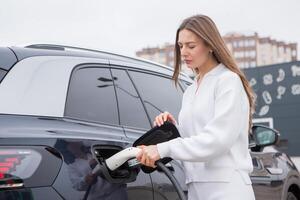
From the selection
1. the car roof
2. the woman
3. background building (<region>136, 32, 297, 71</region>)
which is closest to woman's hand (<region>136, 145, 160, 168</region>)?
the woman

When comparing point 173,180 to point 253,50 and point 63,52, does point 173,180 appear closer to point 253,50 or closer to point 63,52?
point 63,52

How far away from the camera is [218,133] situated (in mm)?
2119

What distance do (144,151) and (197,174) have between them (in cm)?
28

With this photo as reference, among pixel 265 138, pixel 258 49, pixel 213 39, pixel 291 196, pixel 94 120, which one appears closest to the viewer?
pixel 213 39

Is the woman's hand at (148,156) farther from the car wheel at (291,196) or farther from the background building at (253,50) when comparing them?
the background building at (253,50)

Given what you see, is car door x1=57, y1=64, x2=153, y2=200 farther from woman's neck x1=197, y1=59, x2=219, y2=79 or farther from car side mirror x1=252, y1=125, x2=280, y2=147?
car side mirror x1=252, y1=125, x2=280, y2=147

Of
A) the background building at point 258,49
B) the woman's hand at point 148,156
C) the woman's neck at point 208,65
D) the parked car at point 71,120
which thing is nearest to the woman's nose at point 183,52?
the woman's neck at point 208,65

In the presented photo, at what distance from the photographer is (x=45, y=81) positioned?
2457 millimetres

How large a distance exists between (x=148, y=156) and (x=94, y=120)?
545mm

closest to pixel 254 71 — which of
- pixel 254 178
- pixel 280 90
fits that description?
pixel 280 90

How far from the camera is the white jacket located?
2.13 meters

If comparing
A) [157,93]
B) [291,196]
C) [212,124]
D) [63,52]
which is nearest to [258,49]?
[291,196]

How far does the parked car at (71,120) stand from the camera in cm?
207

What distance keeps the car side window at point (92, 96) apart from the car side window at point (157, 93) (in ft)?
1.07
